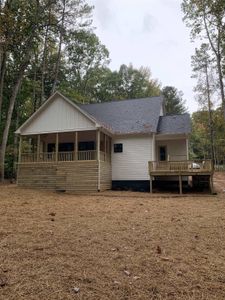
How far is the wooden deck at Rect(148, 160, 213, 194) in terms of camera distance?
46.2 ft

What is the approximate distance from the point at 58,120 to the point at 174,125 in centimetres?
750

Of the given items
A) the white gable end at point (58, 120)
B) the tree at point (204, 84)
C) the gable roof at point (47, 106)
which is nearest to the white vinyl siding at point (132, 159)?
the white gable end at point (58, 120)

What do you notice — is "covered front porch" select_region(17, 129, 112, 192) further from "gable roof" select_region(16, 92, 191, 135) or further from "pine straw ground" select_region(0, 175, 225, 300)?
"pine straw ground" select_region(0, 175, 225, 300)

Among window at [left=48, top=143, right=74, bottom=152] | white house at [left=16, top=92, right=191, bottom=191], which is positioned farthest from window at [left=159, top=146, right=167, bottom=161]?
window at [left=48, top=143, right=74, bottom=152]

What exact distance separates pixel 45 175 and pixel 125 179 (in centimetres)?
495

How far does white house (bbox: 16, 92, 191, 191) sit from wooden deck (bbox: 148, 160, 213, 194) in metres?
1.21

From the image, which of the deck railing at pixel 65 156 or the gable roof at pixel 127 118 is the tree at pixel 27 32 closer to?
the deck railing at pixel 65 156

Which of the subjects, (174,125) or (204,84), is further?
(204,84)

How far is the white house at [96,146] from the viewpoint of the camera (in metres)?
14.9

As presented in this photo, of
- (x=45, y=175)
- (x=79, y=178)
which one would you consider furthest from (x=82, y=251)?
(x=45, y=175)

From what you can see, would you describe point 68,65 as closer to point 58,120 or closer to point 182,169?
point 58,120

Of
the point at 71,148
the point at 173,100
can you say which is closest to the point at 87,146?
the point at 71,148

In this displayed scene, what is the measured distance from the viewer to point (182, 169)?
566 inches

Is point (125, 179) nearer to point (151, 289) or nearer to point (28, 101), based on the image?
point (151, 289)
